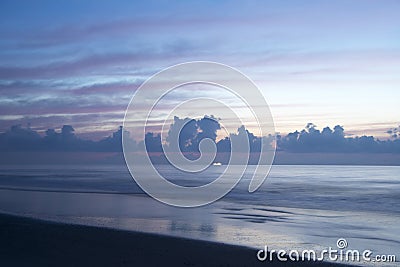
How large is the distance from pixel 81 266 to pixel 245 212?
21099 mm

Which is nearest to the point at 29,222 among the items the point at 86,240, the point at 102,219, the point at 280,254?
the point at 102,219

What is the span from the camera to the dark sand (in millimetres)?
14805

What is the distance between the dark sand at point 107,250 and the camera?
1481cm

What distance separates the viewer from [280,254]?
17.3 m

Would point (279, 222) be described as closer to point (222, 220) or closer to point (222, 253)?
point (222, 220)
